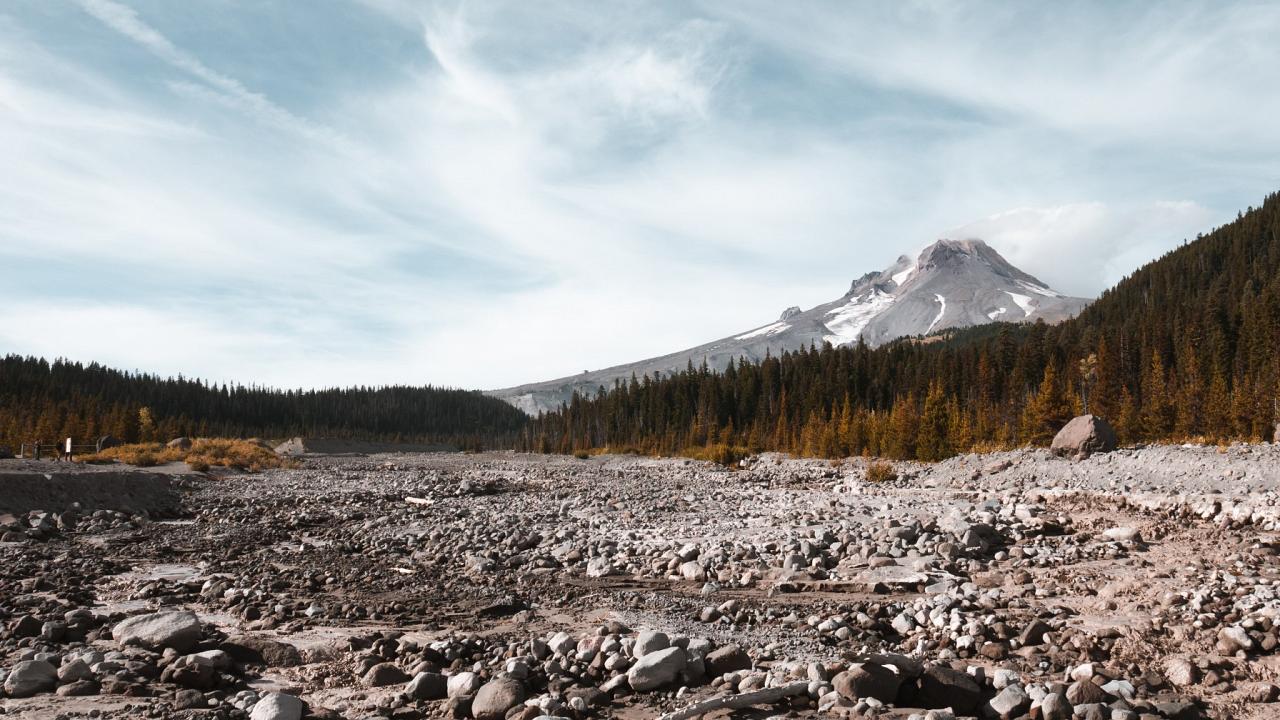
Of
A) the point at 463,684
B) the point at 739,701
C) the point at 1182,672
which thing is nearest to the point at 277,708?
the point at 463,684

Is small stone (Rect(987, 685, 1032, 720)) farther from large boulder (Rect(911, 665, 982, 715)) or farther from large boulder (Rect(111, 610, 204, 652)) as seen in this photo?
large boulder (Rect(111, 610, 204, 652))

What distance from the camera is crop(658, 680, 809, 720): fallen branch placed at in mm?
6430

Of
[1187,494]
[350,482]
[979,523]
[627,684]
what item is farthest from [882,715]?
[350,482]

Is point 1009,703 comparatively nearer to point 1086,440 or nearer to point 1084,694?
point 1084,694

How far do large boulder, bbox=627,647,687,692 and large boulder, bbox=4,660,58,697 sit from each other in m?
5.66

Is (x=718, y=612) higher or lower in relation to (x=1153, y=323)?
lower

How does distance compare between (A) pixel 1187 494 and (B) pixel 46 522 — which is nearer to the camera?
(B) pixel 46 522

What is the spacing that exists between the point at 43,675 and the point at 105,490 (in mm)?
21430

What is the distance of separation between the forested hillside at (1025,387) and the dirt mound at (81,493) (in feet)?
153

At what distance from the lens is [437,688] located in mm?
7113

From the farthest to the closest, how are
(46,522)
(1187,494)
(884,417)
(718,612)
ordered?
1. (884,417)
2. (1187,494)
3. (46,522)
4. (718,612)

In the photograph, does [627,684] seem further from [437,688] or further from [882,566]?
[882,566]

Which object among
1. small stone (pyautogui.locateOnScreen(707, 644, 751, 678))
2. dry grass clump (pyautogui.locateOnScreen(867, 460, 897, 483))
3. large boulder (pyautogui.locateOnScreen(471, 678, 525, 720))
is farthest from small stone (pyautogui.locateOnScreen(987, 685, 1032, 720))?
dry grass clump (pyautogui.locateOnScreen(867, 460, 897, 483))

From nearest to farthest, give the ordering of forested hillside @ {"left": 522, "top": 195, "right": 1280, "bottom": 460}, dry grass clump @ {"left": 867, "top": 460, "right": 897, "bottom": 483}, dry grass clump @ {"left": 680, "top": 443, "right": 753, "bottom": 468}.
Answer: dry grass clump @ {"left": 867, "top": 460, "right": 897, "bottom": 483}
forested hillside @ {"left": 522, "top": 195, "right": 1280, "bottom": 460}
dry grass clump @ {"left": 680, "top": 443, "right": 753, "bottom": 468}
